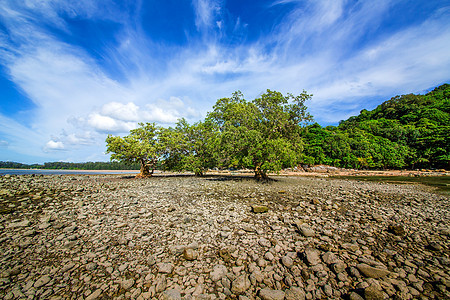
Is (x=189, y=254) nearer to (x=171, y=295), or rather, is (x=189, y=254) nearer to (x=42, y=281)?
(x=171, y=295)

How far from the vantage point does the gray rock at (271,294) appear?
3.77 metres

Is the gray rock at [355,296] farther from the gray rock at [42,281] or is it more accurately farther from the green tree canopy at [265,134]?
the green tree canopy at [265,134]

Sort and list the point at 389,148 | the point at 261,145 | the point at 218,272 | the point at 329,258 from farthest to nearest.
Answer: the point at 389,148 → the point at 261,145 → the point at 329,258 → the point at 218,272

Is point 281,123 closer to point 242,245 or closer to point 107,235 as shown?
point 242,245

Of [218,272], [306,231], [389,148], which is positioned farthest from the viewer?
[389,148]

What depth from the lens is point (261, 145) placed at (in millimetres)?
21234

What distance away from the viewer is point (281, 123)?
24828mm

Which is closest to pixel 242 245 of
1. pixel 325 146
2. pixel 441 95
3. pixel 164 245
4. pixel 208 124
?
pixel 164 245

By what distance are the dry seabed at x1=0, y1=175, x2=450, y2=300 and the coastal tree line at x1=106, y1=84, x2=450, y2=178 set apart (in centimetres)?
1348

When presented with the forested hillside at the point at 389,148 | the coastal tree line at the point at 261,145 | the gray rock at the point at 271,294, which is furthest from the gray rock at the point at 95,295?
the forested hillside at the point at 389,148

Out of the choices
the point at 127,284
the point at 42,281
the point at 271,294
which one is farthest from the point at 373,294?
the point at 42,281

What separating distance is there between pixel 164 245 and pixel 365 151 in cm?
8066

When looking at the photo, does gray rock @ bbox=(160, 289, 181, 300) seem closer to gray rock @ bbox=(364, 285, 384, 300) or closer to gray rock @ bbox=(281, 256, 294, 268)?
gray rock @ bbox=(281, 256, 294, 268)

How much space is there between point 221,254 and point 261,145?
16.8m
